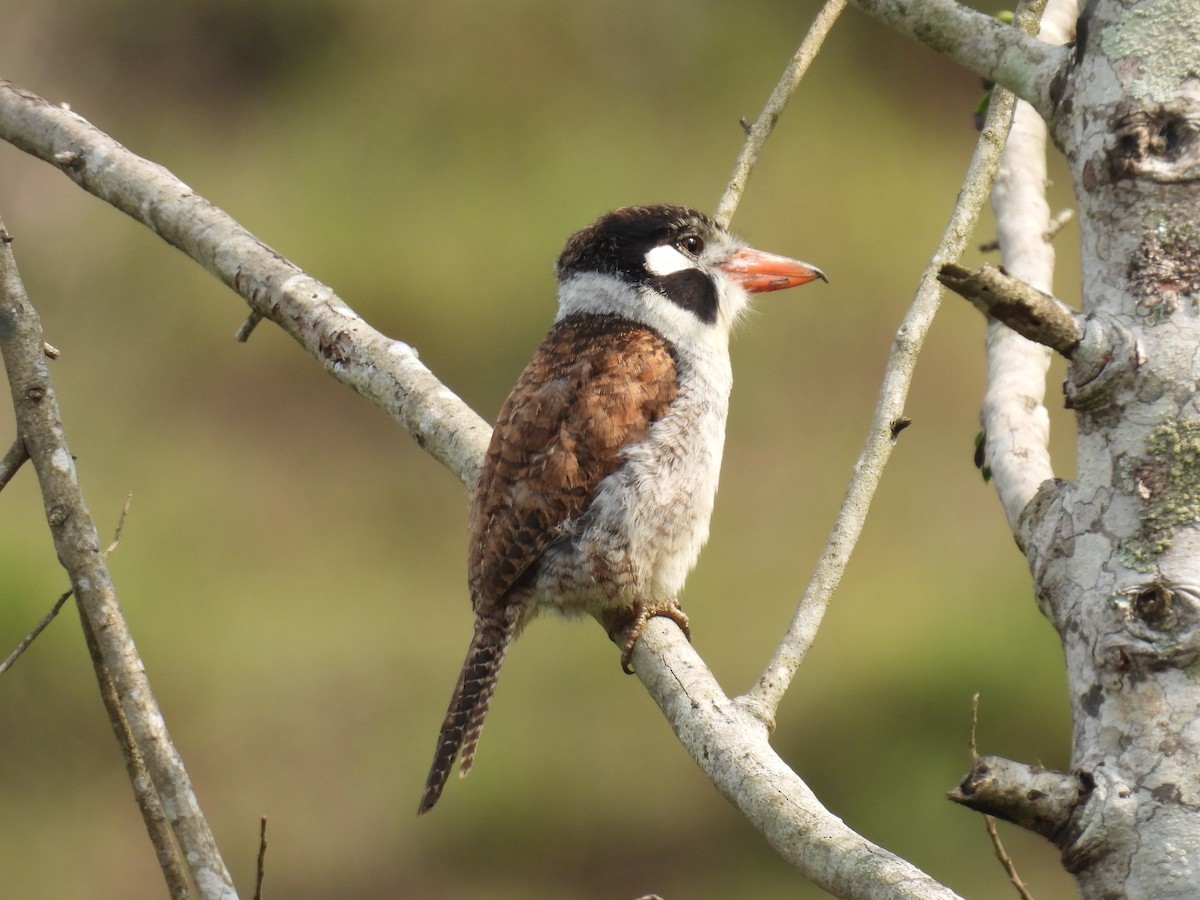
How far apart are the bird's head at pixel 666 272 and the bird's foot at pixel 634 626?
0.68 metres

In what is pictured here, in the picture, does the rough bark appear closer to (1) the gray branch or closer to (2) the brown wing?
(1) the gray branch

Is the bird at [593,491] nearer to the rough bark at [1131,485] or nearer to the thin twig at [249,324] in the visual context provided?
the thin twig at [249,324]

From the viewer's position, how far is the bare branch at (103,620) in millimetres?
1995

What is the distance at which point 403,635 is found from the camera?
17.6 feet

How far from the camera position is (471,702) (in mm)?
2713

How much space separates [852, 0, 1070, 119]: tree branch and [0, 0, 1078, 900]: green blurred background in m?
3.58

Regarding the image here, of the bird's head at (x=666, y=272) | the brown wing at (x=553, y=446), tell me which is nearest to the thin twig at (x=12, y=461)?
the brown wing at (x=553, y=446)

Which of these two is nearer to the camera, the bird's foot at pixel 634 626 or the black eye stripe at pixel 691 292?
the bird's foot at pixel 634 626

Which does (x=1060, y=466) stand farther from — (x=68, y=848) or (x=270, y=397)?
(x=68, y=848)

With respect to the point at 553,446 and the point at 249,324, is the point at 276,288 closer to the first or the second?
the point at 249,324

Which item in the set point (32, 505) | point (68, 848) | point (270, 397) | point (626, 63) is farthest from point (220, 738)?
point (626, 63)

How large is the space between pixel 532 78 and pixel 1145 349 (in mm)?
5268

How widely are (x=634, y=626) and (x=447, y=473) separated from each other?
3.48 metres

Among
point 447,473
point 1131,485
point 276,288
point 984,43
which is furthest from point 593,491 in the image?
point 447,473
